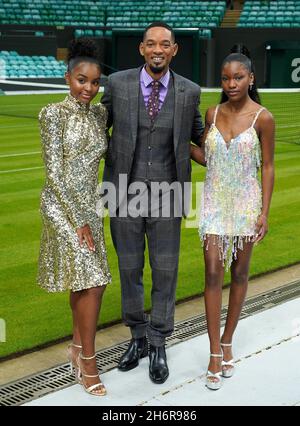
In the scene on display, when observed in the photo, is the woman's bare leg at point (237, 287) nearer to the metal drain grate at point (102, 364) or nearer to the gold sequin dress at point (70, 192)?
the metal drain grate at point (102, 364)

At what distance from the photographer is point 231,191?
4.05 meters

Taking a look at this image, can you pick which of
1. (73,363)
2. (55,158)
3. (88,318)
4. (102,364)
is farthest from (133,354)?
(55,158)

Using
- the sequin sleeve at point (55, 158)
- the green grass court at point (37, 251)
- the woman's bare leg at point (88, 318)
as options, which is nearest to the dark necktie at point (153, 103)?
the sequin sleeve at point (55, 158)

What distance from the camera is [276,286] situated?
611 centimetres

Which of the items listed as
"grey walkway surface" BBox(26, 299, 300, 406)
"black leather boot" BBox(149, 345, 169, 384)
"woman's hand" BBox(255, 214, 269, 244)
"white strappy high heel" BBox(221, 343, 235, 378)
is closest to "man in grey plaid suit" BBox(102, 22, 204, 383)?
"black leather boot" BBox(149, 345, 169, 384)

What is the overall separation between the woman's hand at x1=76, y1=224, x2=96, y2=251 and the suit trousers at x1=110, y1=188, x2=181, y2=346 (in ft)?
1.26

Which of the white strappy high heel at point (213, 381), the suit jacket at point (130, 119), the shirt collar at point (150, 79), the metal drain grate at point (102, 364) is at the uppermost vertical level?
the shirt collar at point (150, 79)

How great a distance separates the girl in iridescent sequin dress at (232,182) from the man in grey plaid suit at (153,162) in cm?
18

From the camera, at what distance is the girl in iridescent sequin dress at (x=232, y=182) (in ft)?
13.1

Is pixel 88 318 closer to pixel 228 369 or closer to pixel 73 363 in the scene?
pixel 73 363

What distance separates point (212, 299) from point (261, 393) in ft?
2.03

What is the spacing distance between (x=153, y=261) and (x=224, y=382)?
0.84m

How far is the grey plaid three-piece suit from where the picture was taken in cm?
404

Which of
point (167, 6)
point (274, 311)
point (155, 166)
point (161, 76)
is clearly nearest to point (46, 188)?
point (155, 166)
